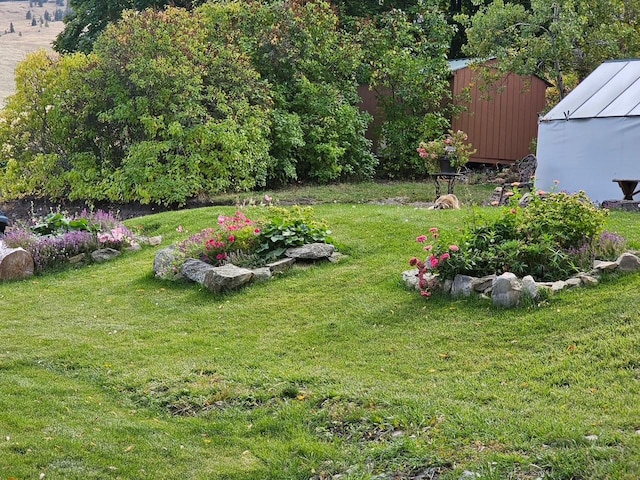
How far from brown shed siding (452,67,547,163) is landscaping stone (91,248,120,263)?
35.2 feet

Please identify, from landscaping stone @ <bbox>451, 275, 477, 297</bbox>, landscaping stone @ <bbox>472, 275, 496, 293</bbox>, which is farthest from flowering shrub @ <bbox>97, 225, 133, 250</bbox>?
→ landscaping stone @ <bbox>472, 275, 496, 293</bbox>

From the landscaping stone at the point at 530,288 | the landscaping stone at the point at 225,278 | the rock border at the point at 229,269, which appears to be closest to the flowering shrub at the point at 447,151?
the rock border at the point at 229,269

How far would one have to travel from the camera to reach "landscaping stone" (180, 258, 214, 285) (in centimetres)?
763

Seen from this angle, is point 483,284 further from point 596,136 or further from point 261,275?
point 596,136

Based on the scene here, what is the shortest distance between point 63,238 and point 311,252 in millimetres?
3609

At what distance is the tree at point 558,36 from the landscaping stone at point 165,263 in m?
9.57

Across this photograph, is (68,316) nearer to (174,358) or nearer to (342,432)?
(174,358)

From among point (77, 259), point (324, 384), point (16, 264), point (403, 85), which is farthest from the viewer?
point (403, 85)

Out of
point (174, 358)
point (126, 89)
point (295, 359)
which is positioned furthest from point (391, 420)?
point (126, 89)

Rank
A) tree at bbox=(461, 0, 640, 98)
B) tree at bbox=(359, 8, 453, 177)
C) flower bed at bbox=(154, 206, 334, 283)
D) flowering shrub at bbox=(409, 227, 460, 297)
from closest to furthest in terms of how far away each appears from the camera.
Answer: flowering shrub at bbox=(409, 227, 460, 297) → flower bed at bbox=(154, 206, 334, 283) → tree at bbox=(461, 0, 640, 98) → tree at bbox=(359, 8, 453, 177)

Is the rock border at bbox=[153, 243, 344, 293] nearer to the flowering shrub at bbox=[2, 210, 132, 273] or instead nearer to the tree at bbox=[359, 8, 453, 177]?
the flowering shrub at bbox=[2, 210, 132, 273]

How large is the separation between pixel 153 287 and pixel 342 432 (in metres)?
4.20

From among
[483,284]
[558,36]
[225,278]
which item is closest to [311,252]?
[225,278]

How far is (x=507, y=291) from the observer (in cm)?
566
